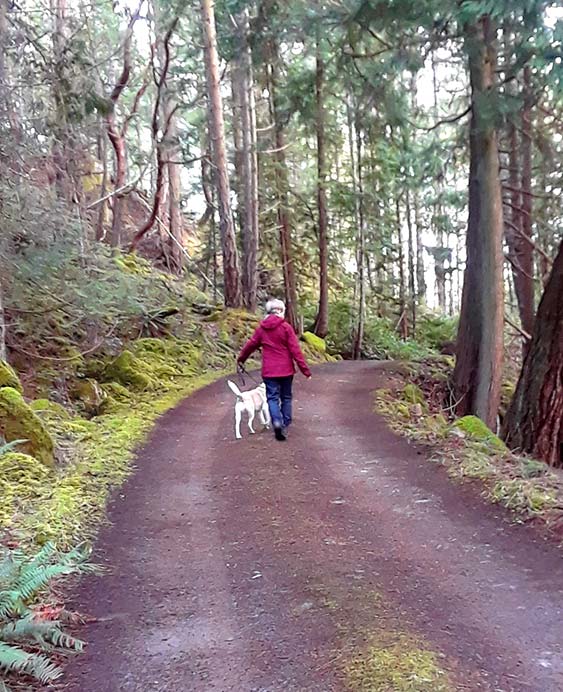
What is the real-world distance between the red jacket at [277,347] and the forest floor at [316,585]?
53.6 inches

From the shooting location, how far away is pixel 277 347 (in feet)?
28.1

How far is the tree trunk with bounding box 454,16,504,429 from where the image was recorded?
11406 millimetres

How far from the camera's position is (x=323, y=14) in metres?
11.1

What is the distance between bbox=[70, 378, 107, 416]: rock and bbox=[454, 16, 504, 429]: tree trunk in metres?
6.76

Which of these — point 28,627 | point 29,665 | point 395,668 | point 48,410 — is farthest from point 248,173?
point 395,668

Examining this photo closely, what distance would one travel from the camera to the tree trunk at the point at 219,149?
1748 cm

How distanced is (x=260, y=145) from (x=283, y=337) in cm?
1604

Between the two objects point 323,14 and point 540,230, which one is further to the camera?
point 540,230

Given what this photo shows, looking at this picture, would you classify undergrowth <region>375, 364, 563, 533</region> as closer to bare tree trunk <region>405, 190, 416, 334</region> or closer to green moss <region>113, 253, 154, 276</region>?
green moss <region>113, 253, 154, 276</region>

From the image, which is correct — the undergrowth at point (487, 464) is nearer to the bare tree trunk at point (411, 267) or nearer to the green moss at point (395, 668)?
the green moss at point (395, 668)

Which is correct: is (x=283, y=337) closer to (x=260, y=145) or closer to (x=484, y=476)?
(x=484, y=476)

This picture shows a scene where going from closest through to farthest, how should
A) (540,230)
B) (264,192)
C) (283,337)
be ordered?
(283,337), (540,230), (264,192)

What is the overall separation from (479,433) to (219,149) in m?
12.4

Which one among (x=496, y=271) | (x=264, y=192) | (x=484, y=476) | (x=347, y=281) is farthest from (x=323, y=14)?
(x=347, y=281)
